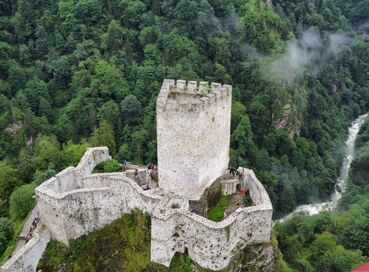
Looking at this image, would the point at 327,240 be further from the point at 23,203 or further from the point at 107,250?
the point at 23,203

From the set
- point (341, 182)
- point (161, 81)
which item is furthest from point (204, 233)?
point (341, 182)

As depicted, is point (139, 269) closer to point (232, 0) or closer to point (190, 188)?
point (190, 188)

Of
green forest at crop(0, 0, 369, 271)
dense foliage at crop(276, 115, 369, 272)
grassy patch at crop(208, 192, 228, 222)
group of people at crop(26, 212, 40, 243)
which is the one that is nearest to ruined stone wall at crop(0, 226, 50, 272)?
group of people at crop(26, 212, 40, 243)

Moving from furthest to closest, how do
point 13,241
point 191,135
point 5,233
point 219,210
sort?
point 5,233 → point 13,241 → point 219,210 → point 191,135

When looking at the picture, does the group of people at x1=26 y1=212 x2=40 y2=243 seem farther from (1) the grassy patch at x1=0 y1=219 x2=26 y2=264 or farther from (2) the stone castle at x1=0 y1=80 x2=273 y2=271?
(2) the stone castle at x1=0 y1=80 x2=273 y2=271

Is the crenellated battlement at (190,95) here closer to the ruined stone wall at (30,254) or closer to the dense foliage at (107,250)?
the dense foliage at (107,250)

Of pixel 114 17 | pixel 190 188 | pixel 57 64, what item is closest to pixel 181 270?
pixel 190 188
